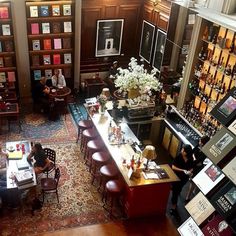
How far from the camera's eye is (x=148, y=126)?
9086mm

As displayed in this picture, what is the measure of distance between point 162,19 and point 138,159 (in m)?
5.24

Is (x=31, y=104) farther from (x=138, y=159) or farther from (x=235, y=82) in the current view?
(x=235, y=82)

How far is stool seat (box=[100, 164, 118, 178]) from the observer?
7.38m

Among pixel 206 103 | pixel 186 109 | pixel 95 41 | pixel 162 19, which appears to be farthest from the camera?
pixel 95 41

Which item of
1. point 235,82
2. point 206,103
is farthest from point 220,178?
point 206,103

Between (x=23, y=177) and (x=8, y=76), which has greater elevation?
(x=8, y=76)

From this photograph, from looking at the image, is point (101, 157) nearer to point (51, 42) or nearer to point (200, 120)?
point (200, 120)

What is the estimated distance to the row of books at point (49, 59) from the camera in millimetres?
10883

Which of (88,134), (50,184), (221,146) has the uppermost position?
(221,146)

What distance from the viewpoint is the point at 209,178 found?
13.3ft

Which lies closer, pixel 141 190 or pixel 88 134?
pixel 141 190

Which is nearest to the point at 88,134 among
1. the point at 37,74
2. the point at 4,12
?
the point at 37,74

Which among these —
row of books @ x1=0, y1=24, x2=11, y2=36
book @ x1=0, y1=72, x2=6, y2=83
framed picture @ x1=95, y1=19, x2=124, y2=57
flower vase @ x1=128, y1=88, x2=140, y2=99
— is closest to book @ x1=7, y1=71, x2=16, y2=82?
book @ x1=0, y1=72, x2=6, y2=83

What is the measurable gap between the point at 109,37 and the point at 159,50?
1.79m
